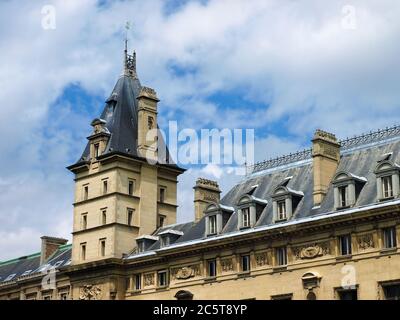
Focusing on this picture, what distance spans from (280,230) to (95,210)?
22594 millimetres

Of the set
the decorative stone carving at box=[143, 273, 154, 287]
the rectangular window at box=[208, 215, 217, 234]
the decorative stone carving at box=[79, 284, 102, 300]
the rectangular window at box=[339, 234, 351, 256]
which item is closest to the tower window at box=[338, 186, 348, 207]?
the rectangular window at box=[339, 234, 351, 256]

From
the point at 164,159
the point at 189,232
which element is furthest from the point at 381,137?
the point at 164,159

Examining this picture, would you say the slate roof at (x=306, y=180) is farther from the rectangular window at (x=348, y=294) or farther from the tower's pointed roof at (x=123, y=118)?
the tower's pointed roof at (x=123, y=118)

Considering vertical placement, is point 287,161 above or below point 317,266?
above

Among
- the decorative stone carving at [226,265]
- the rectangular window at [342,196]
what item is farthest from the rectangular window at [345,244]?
the decorative stone carving at [226,265]

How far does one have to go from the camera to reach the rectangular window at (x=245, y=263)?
209ft

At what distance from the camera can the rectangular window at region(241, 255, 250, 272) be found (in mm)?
63744

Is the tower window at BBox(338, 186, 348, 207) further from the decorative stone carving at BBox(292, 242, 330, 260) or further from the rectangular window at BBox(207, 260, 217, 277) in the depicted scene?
the rectangular window at BBox(207, 260, 217, 277)

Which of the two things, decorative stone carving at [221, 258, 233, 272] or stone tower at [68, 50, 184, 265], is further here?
stone tower at [68, 50, 184, 265]

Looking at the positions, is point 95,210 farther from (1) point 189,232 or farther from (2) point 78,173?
(1) point 189,232

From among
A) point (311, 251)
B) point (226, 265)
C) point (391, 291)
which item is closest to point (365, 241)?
point (391, 291)

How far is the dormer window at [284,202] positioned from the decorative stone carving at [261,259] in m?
2.65

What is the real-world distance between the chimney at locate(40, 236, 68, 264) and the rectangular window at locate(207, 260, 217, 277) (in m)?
31.5
